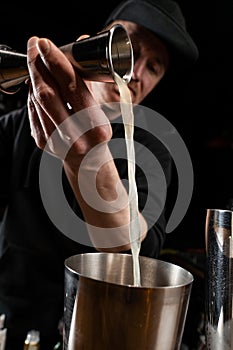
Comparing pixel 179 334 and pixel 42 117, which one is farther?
pixel 42 117

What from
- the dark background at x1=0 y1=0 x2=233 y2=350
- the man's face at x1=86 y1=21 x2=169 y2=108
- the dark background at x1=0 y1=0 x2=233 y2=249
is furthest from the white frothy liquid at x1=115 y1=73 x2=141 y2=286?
the dark background at x1=0 y1=0 x2=233 y2=249

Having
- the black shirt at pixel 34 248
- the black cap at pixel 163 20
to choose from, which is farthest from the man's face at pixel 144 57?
the black shirt at pixel 34 248

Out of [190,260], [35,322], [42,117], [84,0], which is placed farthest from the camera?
[84,0]

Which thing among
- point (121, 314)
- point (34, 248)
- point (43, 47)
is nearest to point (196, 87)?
point (34, 248)

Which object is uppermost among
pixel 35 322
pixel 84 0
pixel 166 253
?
pixel 84 0

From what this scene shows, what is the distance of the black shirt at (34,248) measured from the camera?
154 centimetres

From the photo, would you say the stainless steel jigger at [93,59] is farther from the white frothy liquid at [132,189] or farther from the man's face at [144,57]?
the man's face at [144,57]

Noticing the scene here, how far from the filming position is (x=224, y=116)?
475cm

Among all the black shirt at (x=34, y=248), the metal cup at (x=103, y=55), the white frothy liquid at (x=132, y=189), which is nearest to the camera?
the white frothy liquid at (x=132, y=189)

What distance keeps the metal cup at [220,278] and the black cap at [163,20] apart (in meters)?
1.18

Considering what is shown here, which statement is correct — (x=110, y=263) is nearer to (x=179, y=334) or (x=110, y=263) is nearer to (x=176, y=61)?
(x=179, y=334)

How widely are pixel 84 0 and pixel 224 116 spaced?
2150 millimetres

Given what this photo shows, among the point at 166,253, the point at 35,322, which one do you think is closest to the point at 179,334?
the point at 35,322

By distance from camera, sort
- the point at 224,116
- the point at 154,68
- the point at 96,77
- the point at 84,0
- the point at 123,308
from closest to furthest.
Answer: the point at 123,308
the point at 96,77
the point at 154,68
the point at 84,0
the point at 224,116
